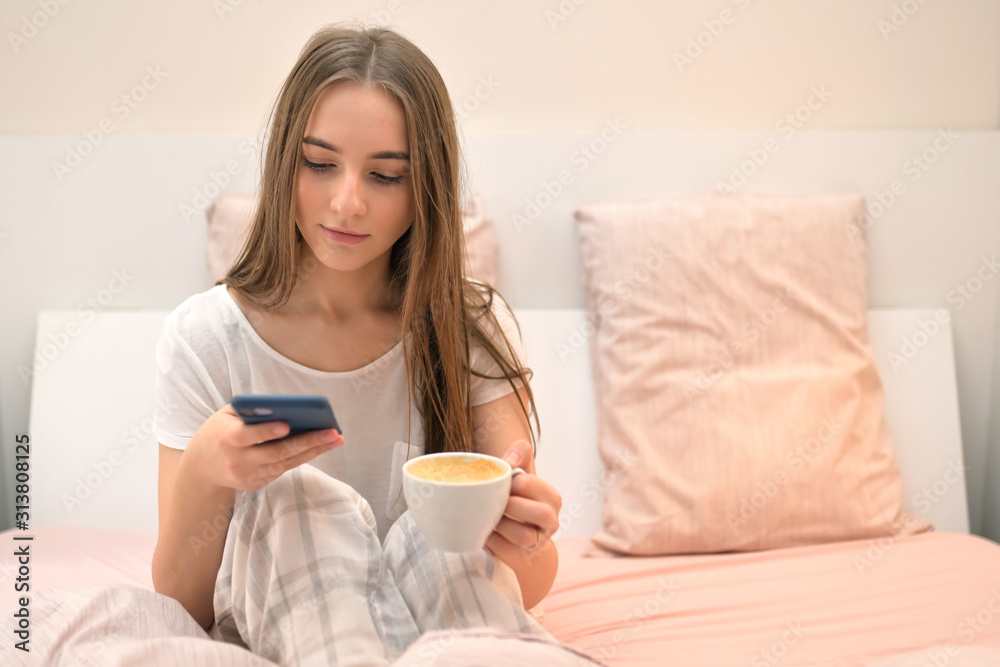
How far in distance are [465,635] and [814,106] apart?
151 cm

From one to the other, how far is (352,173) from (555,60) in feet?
3.04

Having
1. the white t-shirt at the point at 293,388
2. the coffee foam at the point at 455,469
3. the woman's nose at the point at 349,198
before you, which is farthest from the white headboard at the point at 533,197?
the coffee foam at the point at 455,469

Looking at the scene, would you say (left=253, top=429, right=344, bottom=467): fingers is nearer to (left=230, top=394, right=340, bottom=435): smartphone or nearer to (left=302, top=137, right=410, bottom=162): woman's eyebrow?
(left=230, top=394, right=340, bottom=435): smartphone

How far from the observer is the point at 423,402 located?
3.76 ft

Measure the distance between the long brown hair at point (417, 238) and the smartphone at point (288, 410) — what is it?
362mm

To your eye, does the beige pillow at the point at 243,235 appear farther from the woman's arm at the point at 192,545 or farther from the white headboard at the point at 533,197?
the woman's arm at the point at 192,545

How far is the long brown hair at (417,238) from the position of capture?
1.02 meters

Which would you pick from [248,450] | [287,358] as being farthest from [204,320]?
[248,450]

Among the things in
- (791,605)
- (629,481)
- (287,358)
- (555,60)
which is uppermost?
(555,60)

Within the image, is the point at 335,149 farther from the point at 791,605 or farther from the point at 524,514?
the point at 791,605

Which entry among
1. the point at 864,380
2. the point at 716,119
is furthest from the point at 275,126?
the point at 864,380

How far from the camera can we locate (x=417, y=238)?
3.52 ft

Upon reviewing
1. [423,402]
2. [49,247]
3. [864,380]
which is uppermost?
[49,247]

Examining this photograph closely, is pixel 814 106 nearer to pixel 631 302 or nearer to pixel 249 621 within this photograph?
pixel 631 302
